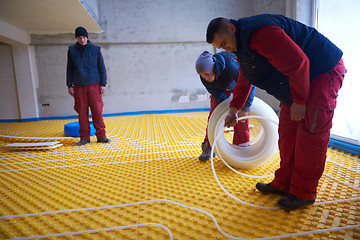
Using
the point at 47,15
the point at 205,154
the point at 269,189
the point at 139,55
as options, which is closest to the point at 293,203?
the point at 269,189

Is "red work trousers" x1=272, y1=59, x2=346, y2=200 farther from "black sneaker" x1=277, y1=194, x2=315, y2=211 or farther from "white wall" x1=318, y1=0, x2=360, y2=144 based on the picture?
"white wall" x1=318, y1=0, x2=360, y2=144

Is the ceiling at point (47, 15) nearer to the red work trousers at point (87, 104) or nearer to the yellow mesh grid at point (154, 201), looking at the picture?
the red work trousers at point (87, 104)

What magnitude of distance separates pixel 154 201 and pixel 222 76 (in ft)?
4.87

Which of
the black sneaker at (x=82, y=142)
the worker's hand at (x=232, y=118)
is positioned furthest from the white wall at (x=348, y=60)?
the black sneaker at (x=82, y=142)

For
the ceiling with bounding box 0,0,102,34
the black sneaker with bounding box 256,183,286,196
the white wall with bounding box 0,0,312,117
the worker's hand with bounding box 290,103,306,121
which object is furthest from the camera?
the white wall with bounding box 0,0,312,117

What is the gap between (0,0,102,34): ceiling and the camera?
204 inches

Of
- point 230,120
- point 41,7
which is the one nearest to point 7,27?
point 41,7

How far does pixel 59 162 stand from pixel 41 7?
4.62 metres

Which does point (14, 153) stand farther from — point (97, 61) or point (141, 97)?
point (141, 97)

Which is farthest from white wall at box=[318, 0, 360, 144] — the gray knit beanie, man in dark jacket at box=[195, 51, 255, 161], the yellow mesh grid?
the gray knit beanie

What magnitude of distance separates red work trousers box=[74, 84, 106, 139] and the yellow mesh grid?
3.26 feet

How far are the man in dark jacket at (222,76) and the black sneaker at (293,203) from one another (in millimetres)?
829

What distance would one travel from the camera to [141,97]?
27.3 feet

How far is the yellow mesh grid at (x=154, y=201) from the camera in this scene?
1374 millimetres
